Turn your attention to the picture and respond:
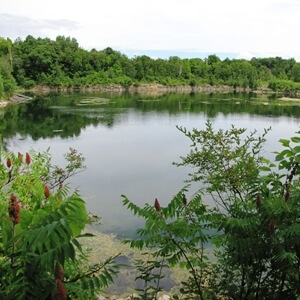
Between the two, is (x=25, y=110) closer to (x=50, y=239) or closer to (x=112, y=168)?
(x=112, y=168)

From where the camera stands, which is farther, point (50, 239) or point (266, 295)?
point (266, 295)

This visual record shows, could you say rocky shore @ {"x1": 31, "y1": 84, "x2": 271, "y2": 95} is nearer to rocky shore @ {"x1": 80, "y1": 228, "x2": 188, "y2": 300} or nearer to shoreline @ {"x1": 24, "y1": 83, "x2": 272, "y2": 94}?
shoreline @ {"x1": 24, "y1": 83, "x2": 272, "y2": 94}

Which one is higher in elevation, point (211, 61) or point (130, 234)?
point (211, 61)

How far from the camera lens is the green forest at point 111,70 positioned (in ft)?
271

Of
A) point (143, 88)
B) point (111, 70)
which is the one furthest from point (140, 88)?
point (111, 70)

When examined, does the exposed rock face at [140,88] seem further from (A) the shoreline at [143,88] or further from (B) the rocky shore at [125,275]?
(B) the rocky shore at [125,275]

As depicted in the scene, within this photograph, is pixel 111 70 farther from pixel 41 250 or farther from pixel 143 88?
pixel 41 250

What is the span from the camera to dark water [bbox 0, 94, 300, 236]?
14188mm

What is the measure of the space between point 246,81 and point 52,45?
185 ft

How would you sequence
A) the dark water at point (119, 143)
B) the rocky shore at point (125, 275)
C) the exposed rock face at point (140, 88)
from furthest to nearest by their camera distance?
1. the exposed rock face at point (140, 88)
2. the dark water at point (119, 143)
3. the rocky shore at point (125, 275)

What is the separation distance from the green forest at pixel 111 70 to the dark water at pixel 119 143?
36.5 metres

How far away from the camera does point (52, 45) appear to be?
9062 cm

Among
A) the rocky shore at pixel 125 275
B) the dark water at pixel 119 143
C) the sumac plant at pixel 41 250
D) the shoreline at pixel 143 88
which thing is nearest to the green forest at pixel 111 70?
the shoreline at pixel 143 88

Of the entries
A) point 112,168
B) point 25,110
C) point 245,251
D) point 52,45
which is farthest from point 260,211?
point 52,45
